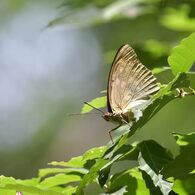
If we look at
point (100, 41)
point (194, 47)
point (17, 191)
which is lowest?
point (17, 191)

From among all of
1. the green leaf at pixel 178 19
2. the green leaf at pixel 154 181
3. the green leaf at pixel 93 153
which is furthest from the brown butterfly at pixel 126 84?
the green leaf at pixel 178 19

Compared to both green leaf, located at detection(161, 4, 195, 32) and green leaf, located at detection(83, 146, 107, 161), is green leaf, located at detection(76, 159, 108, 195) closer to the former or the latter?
green leaf, located at detection(83, 146, 107, 161)

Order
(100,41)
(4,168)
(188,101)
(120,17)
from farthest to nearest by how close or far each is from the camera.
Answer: (4,168), (100,41), (188,101), (120,17)

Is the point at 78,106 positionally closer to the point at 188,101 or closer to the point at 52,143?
the point at 52,143

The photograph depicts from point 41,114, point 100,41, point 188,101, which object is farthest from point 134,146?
point 41,114

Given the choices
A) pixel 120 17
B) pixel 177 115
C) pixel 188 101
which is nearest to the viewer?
pixel 120 17

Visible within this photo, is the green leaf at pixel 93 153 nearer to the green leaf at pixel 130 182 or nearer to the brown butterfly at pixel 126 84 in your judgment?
the green leaf at pixel 130 182

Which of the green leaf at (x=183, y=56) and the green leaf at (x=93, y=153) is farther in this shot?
the green leaf at (x=93, y=153)
